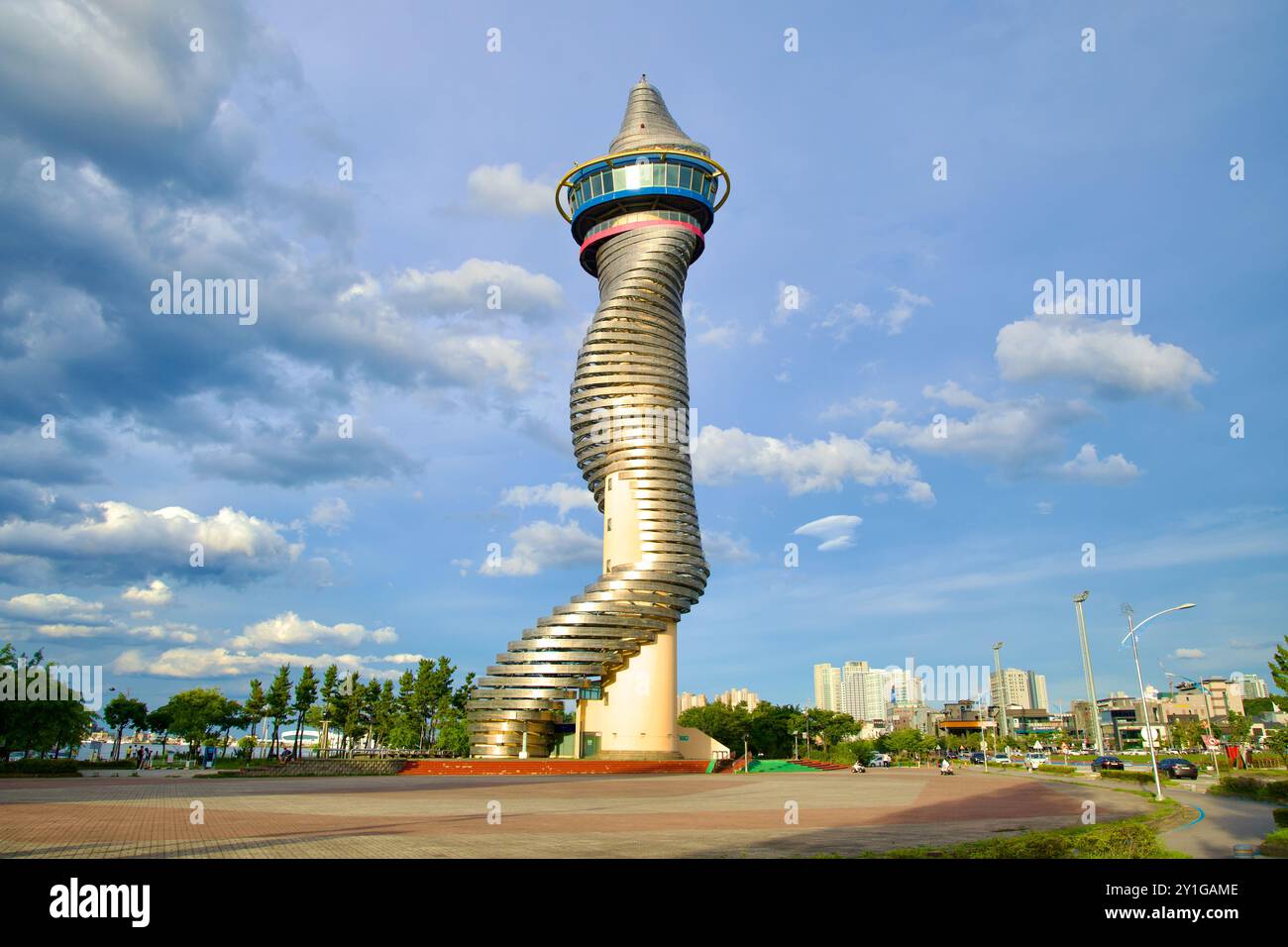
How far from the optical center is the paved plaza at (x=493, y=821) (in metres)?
13.5

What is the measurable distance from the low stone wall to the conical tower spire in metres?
53.1

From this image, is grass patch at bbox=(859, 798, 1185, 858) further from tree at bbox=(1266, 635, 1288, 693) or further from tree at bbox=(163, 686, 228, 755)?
tree at bbox=(163, 686, 228, 755)

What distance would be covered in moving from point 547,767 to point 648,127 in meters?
55.0

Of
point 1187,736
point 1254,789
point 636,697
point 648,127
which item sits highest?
point 648,127

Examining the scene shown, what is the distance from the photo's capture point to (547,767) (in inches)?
2095

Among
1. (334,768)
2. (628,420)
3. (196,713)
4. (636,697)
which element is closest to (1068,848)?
(334,768)

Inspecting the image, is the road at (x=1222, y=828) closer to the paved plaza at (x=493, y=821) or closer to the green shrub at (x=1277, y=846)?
the green shrub at (x=1277, y=846)

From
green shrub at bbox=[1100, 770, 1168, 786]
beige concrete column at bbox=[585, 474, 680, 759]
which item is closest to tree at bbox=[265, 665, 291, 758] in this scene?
beige concrete column at bbox=[585, 474, 680, 759]

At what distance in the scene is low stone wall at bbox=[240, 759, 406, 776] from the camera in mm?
46250

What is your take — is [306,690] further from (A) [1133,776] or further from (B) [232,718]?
(A) [1133,776]
